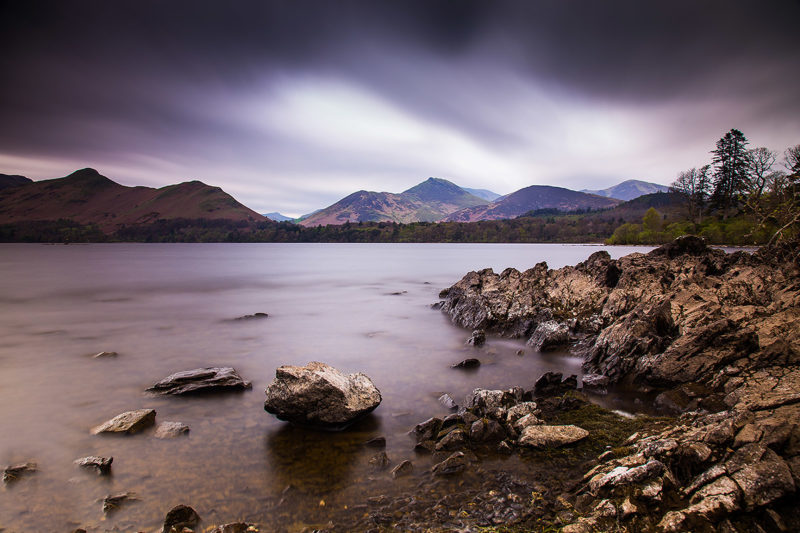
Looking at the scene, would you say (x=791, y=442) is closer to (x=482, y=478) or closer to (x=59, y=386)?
(x=482, y=478)

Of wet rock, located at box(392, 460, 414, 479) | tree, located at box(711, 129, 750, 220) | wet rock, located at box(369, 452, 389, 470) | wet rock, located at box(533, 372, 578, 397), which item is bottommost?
wet rock, located at box(369, 452, 389, 470)

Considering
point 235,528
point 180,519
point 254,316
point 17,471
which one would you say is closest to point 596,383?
point 235,528

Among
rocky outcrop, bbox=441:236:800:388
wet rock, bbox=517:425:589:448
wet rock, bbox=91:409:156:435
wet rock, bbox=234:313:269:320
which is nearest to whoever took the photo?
wet rock, bbox=517:425:589:448

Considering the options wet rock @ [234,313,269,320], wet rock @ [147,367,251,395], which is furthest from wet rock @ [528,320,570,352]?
wet rock @ [234,313,269,320]

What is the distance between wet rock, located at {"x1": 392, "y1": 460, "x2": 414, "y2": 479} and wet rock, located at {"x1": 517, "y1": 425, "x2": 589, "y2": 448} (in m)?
2.38

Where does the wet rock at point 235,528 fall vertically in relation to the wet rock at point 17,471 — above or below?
above

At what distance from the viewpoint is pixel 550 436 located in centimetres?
761

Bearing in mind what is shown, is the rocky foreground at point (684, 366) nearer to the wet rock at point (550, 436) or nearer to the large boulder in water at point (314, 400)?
the wet rock at point (550, 436)

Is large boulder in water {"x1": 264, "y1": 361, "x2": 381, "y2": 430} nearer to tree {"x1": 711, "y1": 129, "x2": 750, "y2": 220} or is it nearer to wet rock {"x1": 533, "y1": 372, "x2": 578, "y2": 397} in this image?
wet rock {"x1": 533, "y1": 372, "x2": 578, "y2": 397}

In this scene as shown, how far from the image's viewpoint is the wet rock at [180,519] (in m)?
5.61

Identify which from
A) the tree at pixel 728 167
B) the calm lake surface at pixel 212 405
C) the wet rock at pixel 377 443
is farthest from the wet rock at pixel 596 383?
the tree at pixel 728 167

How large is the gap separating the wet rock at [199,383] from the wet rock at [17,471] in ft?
12.6

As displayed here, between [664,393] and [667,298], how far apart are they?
4747 millimetres

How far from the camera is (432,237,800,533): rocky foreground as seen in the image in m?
4.78
